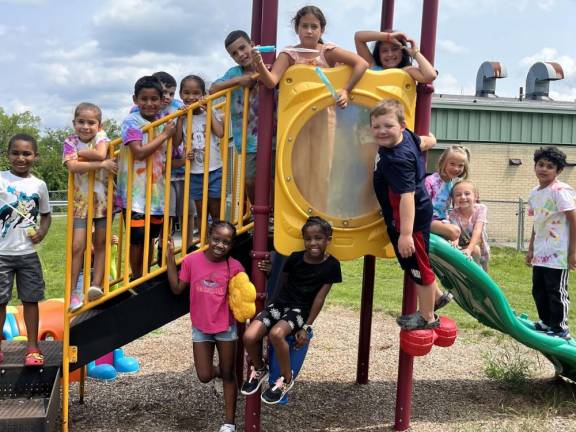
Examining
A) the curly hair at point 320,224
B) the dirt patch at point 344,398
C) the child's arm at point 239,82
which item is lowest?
the dirt patch at point 344,398

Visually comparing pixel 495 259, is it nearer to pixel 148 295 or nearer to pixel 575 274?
pixel 575 274

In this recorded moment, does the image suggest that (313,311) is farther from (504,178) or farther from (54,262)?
(504,178)

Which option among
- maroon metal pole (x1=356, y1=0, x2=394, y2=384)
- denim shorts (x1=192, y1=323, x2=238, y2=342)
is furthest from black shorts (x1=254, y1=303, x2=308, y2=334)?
maroon metal pole (x1=356, y1=0, x2=394, y2=384)

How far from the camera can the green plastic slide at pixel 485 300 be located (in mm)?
4453

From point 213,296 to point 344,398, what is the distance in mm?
1950

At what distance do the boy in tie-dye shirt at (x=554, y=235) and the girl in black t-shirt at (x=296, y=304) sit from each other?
1.99m

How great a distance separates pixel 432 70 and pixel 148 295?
2.42 metres

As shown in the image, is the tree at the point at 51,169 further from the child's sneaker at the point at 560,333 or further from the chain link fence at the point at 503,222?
the child's sneaker at the point at 560,333

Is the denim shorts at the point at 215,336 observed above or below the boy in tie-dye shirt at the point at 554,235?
below

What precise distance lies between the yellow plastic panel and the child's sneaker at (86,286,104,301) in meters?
1.22

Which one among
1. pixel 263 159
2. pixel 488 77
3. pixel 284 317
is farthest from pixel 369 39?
pixel 488 77

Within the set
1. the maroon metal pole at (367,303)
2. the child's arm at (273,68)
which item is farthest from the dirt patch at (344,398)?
the child's arm at (273,68)

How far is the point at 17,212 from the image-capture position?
13.7 feet

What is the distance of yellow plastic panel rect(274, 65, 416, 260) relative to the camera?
420cm
